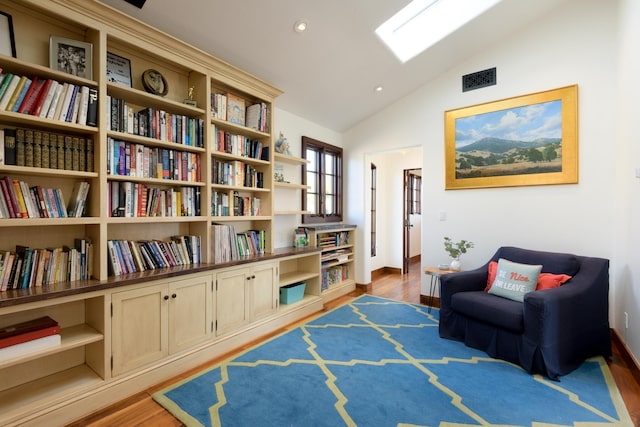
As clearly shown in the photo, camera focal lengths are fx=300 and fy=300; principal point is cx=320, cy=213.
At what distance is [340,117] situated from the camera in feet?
14.4

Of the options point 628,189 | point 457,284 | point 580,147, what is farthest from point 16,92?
point 580,147

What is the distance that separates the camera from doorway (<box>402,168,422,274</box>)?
5.87 metres

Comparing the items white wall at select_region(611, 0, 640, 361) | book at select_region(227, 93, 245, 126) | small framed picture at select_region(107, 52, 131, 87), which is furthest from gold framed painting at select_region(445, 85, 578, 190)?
small framed picture at select_region(107, 52, 131, 87)

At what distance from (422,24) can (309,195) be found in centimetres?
247

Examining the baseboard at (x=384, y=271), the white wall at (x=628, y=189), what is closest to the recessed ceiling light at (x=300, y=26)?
the white wall at (x=628, y=189)

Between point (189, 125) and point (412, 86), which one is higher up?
point (412, 86)

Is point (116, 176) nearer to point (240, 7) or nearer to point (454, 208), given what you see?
point (240, 7)

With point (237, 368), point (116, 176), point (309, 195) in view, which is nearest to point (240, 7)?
point (116, 176)

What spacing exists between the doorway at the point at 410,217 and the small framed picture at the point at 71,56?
16.5ft

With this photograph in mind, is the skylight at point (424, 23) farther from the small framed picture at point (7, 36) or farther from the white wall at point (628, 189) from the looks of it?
the small framed picture at point (7, 36)

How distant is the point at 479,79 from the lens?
143 inches

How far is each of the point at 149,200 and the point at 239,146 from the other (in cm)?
103

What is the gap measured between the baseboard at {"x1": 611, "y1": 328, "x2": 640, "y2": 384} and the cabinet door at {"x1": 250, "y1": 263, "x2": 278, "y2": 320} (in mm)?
2969

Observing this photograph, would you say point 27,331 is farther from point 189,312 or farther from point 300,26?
point 300,26
